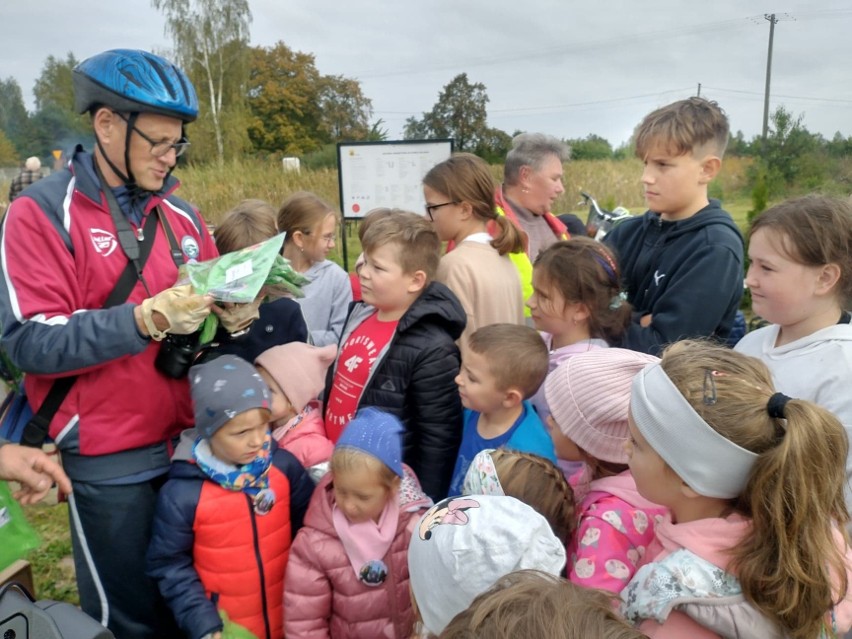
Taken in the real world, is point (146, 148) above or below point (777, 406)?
above

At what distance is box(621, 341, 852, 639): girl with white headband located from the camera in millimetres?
1332

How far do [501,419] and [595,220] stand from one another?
6.38 m

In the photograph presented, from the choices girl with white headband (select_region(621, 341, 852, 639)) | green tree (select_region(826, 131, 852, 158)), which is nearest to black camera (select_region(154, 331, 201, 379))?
girl with white headband (select_region(621, 341, 852, 639))

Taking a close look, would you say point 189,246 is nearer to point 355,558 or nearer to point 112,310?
point 112,310

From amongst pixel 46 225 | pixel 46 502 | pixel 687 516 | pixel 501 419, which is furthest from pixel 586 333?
pixel 46 502

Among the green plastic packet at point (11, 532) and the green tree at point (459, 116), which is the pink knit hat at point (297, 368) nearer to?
the green plastic packet at point (11, 532)

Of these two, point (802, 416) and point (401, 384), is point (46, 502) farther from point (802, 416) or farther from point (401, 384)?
point (802, 416)

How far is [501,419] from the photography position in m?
2.37

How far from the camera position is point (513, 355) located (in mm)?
2312

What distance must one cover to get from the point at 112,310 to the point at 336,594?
1.14 m

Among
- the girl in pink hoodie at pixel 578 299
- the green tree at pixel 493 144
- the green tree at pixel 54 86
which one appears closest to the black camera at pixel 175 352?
the girl in pink hoodie at pixel 578 299

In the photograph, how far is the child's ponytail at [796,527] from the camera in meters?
1.32

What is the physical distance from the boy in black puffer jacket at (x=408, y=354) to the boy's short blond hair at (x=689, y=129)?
1.01 meters

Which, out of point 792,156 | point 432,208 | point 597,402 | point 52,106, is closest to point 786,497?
point 597,402
